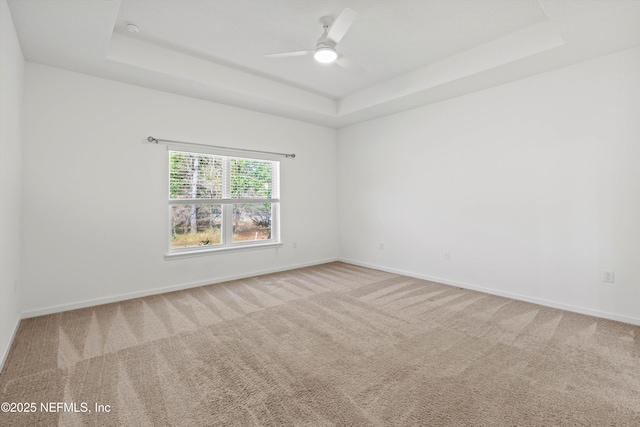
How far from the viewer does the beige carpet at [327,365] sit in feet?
5.41

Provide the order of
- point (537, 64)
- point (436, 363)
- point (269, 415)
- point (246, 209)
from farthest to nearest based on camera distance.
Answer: point (246, 209), point (537, 64), point (436, 363), point (269, 415)

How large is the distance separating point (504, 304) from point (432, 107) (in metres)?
2.81

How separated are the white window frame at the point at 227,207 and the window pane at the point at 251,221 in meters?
0.07

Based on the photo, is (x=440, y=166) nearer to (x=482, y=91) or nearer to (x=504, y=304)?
(x=482, y=91)

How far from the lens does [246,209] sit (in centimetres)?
472

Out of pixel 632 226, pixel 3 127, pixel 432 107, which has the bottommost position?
pixel 632 226

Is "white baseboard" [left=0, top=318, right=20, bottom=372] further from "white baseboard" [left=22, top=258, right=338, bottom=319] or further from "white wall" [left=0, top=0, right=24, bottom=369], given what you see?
"white baseboard" [left=22, top=258, right=338, bottom=319]

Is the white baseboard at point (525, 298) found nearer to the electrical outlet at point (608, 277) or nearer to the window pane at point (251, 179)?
the electrical outlet at point (608, 277)

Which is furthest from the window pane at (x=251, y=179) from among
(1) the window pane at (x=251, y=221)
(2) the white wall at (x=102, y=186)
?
(2) the white wall at (x=102, y=186)

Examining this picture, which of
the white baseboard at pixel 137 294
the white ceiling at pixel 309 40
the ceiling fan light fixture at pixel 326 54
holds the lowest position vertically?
the white baseboard at pixel 137 294

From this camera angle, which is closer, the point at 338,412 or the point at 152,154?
the point at 338,412

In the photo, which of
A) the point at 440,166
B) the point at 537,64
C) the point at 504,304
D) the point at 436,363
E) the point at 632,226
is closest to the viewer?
the point at 436,363

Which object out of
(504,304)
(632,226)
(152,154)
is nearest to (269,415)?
(504,304)

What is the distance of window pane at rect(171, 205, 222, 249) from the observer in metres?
4.04
